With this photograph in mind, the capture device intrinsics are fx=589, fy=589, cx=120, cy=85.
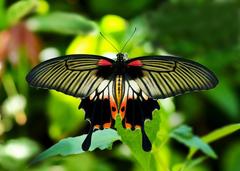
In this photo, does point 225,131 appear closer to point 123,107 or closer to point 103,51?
point 123,107

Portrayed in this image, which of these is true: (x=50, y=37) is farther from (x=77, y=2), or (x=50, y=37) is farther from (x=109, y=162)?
(x=109, y=162)

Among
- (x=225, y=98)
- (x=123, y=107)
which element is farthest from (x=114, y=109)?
(x=225, y=98)

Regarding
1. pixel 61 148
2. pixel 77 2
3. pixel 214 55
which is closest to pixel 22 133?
pixel 77 2

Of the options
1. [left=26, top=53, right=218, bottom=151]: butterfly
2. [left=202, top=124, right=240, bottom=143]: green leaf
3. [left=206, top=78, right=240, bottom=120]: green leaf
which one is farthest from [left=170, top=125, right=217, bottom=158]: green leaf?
[left=206, top=78, right=240, bottom=120]: green leaf

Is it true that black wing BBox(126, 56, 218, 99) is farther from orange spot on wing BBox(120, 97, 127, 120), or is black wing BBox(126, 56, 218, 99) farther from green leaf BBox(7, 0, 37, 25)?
green leaf BBox(7, 0, 37, 25)

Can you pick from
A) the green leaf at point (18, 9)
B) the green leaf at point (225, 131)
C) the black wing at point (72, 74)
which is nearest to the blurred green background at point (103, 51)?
the green leaf at point (18, 9)

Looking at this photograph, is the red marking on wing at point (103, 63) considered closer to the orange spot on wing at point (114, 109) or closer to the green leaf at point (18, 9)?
the orange spot on wing at point (114, 109)

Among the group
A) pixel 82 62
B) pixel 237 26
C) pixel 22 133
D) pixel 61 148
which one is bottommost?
pixel 61 148
